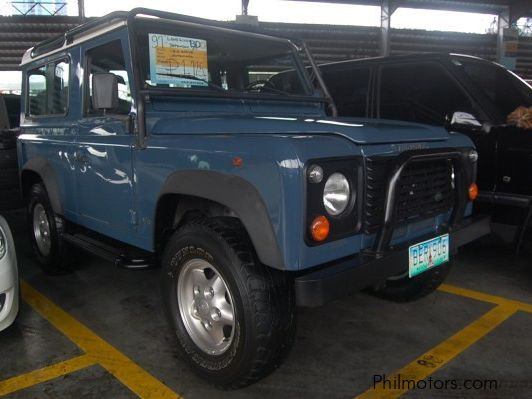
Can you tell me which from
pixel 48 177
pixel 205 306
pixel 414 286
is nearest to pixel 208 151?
pixel 205 306

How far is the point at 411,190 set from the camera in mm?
2561

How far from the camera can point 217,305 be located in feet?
8.61

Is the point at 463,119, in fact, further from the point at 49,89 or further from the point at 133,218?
the point at 49,89

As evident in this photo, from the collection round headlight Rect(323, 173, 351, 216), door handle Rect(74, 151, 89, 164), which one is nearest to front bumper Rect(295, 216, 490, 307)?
round headlight Rect(323, 173, 351, 216)

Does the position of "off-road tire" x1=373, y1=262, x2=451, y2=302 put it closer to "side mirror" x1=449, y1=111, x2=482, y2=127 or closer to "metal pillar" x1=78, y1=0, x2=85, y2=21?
"side mirror" x1=449, y1=111, x2=482, y2=127

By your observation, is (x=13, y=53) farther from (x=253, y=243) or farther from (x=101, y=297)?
(x=253, y=243)

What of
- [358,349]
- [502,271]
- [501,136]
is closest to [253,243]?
[358,349]

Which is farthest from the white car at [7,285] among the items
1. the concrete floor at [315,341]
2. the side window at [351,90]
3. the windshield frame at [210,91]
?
the side window at [351,90]

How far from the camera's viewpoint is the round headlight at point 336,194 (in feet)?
7.25

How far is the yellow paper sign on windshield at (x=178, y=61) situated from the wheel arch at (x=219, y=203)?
2.54 ft

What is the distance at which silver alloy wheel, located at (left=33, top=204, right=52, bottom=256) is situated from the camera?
14.4 ft

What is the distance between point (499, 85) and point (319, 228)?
3.59 metres

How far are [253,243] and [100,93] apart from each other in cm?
145

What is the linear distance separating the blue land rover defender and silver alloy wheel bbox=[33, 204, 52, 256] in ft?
1.41
